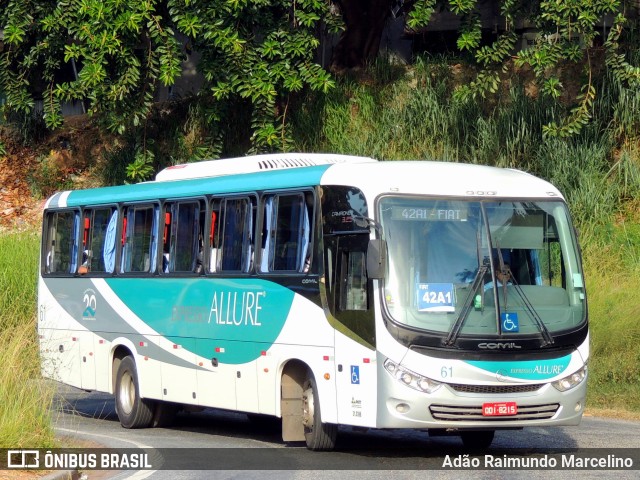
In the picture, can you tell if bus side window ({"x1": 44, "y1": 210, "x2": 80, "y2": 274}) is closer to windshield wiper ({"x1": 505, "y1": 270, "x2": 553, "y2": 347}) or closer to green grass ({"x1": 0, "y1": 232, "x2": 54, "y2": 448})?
green grass ({"x1": 0, "y1": 232, "x2": 54, "y2": 448})

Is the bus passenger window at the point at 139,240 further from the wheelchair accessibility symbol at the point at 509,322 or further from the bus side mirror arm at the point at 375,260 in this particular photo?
the wheelchair accessibility symbol at the point at 509,322

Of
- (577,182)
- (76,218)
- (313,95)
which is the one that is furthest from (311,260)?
(313,95)

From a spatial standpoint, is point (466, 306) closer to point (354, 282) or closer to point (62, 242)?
point (354, 282)

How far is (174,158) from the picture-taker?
30.2 metres

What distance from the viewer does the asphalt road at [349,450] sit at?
38.5 ft

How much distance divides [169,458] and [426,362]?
9.62 ft

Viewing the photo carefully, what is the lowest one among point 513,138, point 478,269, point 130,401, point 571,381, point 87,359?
point 130,401

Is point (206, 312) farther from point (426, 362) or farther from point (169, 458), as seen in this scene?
point (426, 362)

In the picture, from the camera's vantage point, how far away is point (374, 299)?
1245 cm

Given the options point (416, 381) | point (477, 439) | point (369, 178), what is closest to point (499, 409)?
point (416, 381)

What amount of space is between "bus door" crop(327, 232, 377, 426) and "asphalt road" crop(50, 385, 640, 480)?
1.90 ft

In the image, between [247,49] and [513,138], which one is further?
[513,138]

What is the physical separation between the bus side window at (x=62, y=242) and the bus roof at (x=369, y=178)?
2.99 m

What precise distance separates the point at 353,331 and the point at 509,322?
1.54 m
